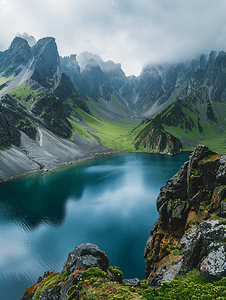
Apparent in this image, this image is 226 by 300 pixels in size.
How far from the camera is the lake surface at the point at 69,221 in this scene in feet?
102

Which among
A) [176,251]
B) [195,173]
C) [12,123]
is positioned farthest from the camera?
[12,123]

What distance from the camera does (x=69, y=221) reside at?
45.7 metres

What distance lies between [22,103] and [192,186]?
187344 mm

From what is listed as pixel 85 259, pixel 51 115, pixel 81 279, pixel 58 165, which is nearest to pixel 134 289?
pixel 81 279

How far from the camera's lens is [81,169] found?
96500mm

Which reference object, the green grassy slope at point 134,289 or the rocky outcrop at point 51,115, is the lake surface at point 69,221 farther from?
the rocky outcrop at point 51,115

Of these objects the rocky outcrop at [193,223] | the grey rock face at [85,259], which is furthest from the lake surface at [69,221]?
the grey rock face at [85,259]

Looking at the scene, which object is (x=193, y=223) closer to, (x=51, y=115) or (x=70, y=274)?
(x=70, y=274)

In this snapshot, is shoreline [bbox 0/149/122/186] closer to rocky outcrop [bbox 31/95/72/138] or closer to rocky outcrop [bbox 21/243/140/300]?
rocky outcrop [bbox 31/95/72/138]

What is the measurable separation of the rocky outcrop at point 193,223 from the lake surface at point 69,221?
12.1m

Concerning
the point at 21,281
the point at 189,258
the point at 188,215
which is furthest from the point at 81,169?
the point at 189,258

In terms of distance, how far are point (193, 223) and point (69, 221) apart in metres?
37.1

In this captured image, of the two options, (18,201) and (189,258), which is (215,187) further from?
(18,201)

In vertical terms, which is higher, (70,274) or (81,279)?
(81,279)
